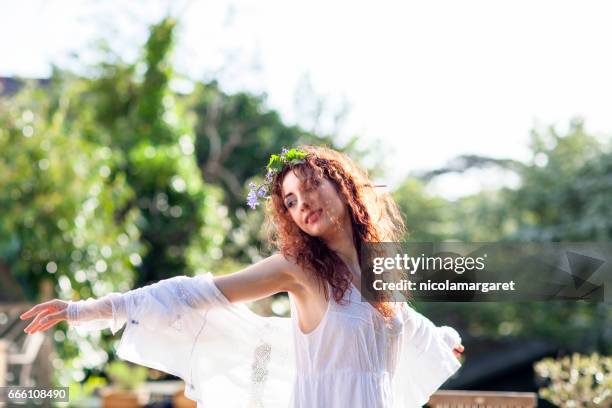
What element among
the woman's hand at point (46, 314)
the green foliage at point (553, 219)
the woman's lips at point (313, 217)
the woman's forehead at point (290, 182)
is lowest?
the woman's hand at point (46, 314)

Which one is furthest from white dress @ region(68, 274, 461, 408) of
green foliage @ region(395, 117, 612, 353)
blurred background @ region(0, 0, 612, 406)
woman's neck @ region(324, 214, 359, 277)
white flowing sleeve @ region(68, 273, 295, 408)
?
green foliage @ region(395, 117, 612, 353)

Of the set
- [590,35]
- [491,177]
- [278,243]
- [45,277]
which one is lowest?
[278,243]

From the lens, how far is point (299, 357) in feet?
7.36

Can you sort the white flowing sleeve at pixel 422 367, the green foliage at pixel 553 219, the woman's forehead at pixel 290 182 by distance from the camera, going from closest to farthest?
the woman's forehead at pixel 290 182 < the white flowing sleeve at pixel 422 367 < the green foliage at pixel 553 219

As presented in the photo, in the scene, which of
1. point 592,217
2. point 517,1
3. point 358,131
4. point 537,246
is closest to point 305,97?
point 358,131

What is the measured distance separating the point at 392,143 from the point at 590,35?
3.74 metres

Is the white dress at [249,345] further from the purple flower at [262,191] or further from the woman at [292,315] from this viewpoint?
the purple flower at [262,191]

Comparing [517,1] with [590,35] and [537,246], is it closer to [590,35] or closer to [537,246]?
[590,35]

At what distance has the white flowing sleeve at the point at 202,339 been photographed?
213 centimetres

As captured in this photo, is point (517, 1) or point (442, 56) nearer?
point (517, 1)

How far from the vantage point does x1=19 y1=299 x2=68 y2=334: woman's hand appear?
2025 mm

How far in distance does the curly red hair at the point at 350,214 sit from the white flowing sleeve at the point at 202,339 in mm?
237

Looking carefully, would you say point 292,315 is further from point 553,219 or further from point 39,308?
point 553,219

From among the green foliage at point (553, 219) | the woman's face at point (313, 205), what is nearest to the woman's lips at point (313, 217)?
the woman's face at point (313, 205)
